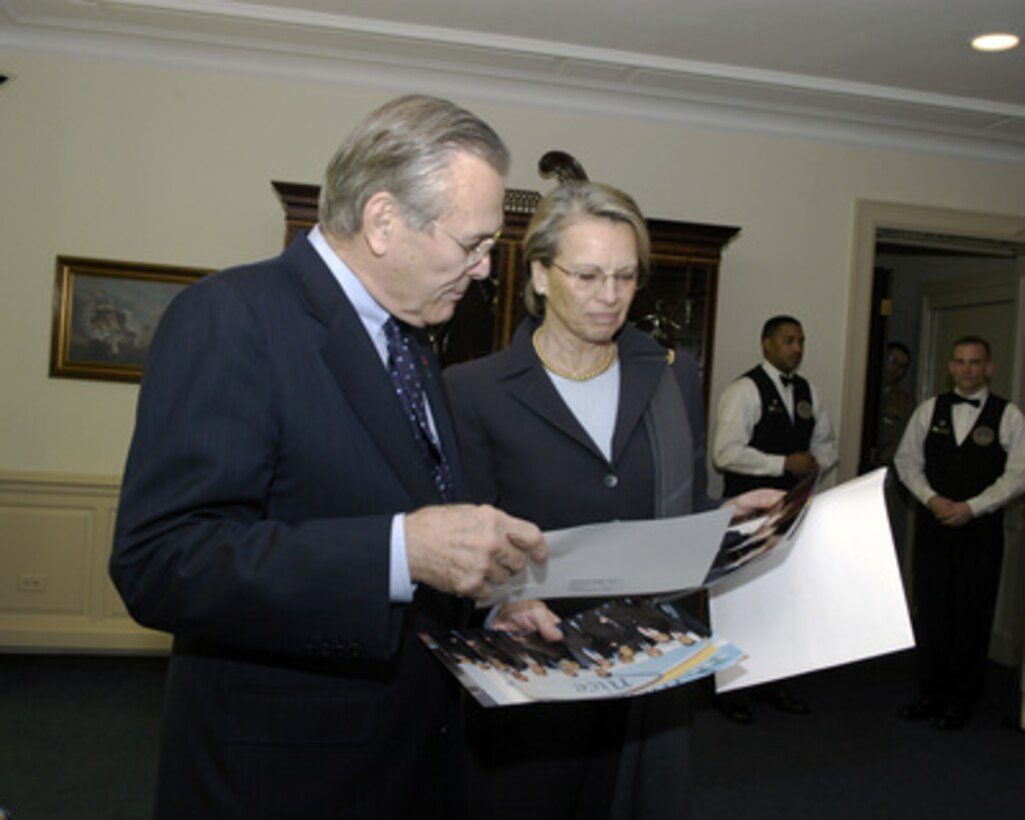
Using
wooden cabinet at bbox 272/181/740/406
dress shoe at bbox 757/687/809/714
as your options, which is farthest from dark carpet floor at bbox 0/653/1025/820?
wooden cabinet at bbox 272/181/740/406

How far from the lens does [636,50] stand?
15.5 feet

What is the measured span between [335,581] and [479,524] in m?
0.17

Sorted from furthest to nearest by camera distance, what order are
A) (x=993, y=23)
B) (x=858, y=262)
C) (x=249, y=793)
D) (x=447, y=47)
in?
(x=858, y=262) < (x=447, y=47) < (x=993, y=23) < (x=249, y=793)

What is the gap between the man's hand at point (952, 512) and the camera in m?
4.54

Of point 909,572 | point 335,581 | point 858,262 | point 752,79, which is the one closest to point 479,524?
point 335,581

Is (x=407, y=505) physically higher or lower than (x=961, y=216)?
lower

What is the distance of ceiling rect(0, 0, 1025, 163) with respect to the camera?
4223 millimetres

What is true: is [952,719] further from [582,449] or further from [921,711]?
[582,449]

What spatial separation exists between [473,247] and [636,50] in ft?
12.5

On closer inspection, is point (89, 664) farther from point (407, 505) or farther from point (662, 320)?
point (407, 505)

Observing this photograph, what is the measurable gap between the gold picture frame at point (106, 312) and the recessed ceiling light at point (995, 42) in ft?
12.8

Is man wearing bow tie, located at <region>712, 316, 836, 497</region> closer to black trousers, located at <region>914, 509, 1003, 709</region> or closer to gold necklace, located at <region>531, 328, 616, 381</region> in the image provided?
black trousers, located at <region>914, 509, 1003, 709</region>

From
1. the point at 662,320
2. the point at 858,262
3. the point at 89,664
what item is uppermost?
the point at 858,262

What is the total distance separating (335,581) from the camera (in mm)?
1024
